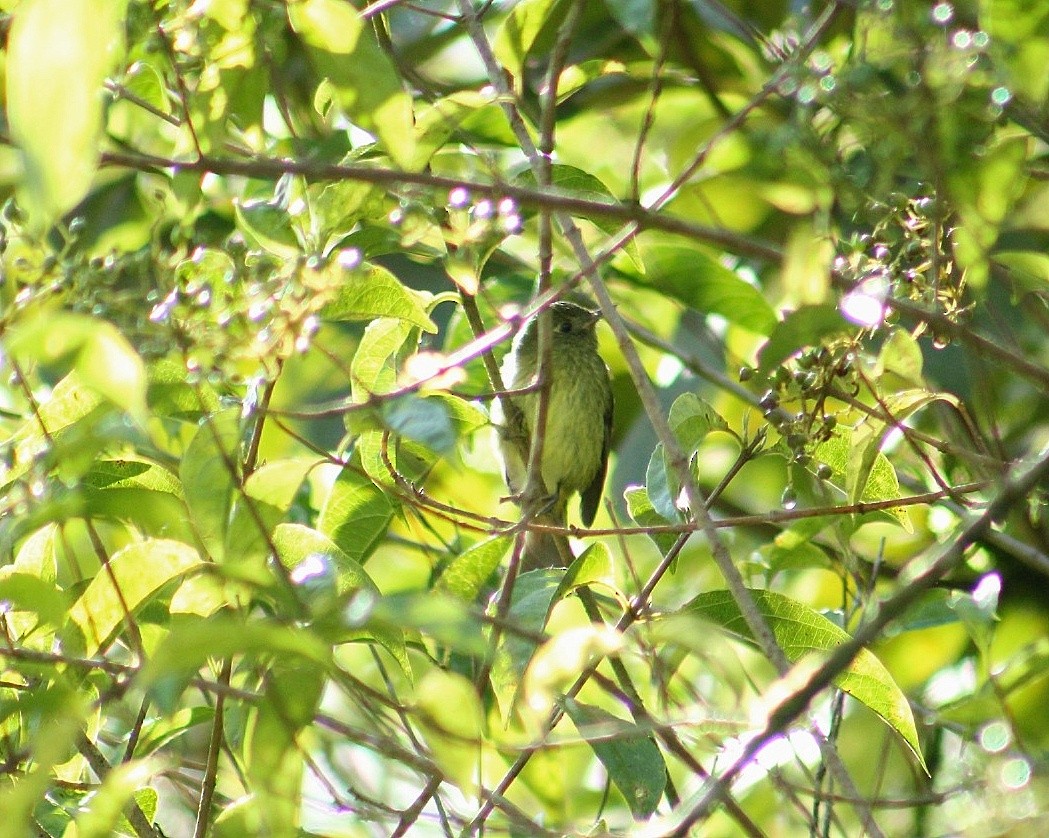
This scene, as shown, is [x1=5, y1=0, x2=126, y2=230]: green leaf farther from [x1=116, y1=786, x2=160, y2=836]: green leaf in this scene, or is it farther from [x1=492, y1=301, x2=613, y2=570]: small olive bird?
[x1=492, y1=301, x2=613, y2=570]: small olive bird

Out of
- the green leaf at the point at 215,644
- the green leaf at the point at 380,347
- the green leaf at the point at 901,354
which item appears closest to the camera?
the green leaf at the point at 215,644

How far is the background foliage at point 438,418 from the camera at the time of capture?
160cm

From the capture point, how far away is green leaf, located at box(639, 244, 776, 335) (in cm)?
361

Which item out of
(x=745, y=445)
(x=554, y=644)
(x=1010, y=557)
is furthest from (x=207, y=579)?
(x=1010, y=557)

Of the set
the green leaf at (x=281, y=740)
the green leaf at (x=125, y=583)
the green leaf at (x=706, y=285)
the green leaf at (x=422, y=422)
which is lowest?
the green leaf at (x=706, y=285)

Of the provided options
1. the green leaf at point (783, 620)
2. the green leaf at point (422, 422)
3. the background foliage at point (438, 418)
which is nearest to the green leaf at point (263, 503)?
the background foliage at point (438, 418)

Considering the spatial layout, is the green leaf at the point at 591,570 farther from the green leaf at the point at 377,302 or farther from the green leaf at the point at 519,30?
the green leaf at the point at 519,30

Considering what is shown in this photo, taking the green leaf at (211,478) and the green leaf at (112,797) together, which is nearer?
the green leaf at (112,797)

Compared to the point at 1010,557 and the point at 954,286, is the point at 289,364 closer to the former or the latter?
the point at 1010,557

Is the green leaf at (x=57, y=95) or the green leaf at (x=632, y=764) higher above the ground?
the green leaf at (x=57, y=95)

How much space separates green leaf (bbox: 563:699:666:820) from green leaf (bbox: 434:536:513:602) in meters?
0.37

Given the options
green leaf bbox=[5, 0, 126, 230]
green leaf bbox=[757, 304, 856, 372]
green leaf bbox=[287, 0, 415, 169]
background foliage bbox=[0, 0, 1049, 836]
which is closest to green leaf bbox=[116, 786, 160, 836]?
background foliage bbox=[0, 0, 1049, 836]

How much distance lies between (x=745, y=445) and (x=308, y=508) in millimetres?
1721

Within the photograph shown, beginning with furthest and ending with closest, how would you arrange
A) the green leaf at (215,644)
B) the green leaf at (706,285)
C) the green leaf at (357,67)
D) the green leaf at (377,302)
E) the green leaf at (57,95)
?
the green leaf at (706,285) → the green leaf at (377,302) → the green leaf at (357,67) → the green leaf at (215,644) → the green leaf at (57,95)
